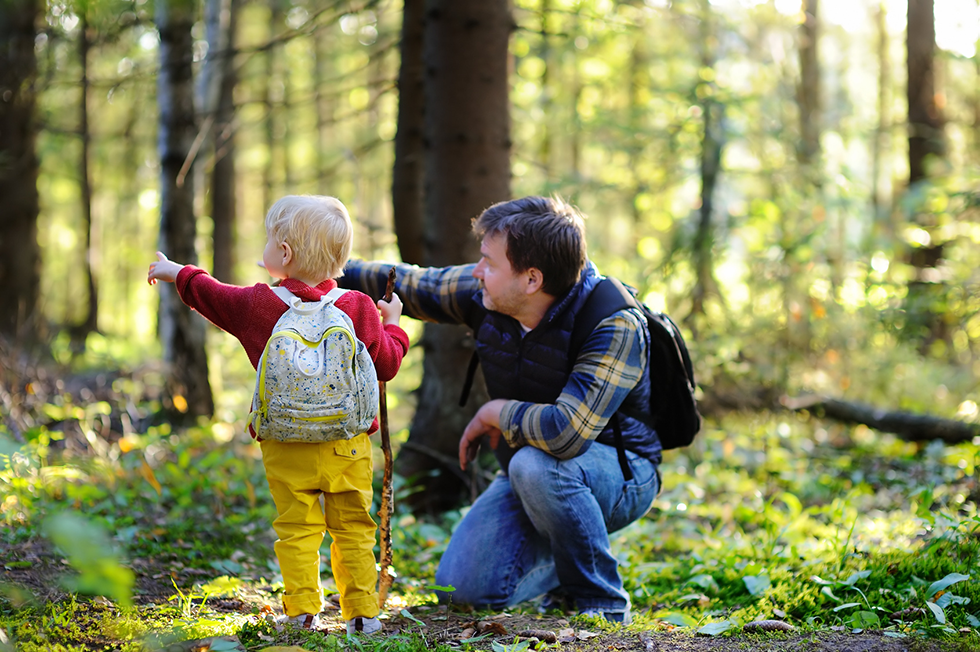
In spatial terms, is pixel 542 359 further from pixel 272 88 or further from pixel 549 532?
pixel 272 88

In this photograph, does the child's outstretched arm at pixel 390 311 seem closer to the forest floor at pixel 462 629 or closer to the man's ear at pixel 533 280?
the man's ear at pixel 533 280

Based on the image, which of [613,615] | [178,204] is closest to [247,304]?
[613,615]

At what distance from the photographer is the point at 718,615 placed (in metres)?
2.85

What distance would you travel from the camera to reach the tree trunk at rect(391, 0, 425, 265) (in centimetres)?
502

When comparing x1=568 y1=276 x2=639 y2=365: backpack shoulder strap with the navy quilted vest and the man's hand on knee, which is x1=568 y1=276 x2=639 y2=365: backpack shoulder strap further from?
the man's hand on knee

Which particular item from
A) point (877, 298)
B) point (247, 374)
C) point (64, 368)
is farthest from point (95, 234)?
point (877, 298)

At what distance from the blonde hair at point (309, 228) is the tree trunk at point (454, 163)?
1.75 m

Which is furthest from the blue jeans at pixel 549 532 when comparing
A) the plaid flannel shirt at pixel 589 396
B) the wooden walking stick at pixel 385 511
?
the wooden walking stick at pixel 385 511

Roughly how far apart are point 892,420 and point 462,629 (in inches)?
190

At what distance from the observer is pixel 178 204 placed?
6.18 meters

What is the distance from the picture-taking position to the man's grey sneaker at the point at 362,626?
8.20ft

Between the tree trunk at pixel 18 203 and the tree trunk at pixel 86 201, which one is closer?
the tree trunk at pixel 18 203

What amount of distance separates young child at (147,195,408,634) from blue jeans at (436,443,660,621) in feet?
1.97

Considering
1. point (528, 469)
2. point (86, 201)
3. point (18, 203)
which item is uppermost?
point (86, 201)
